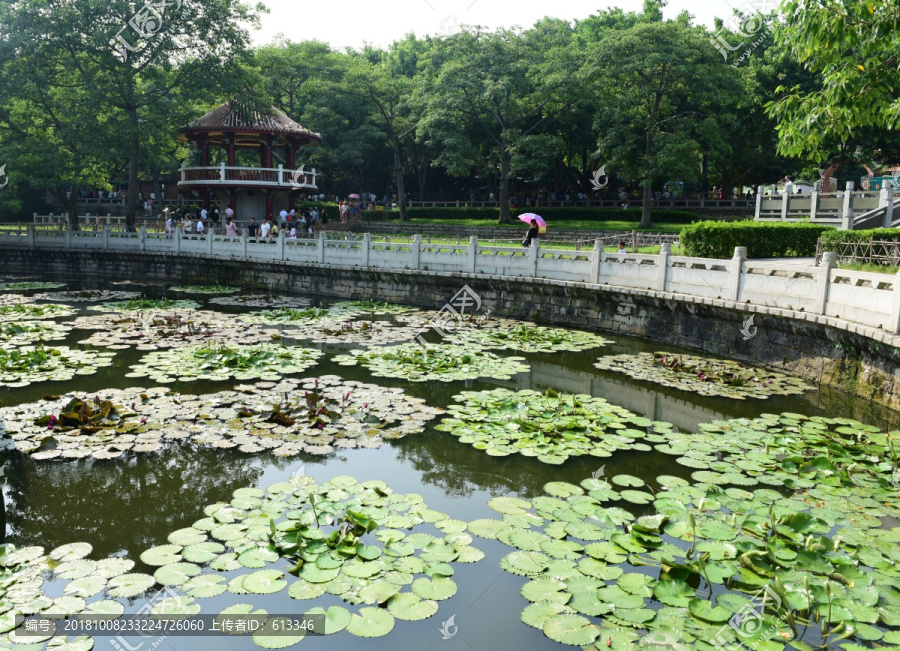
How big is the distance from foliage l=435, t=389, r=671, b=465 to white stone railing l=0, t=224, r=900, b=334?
3675 millimetres

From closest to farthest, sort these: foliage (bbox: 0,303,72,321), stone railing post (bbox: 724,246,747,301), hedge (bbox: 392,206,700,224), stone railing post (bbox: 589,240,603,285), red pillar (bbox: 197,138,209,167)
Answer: stone railing post (bbox: 724,246,747,301) → stone railing post (bbox: 589,240,603,285) → foliage (bbox: 0,303,72,321) → red pillar (bbox: 197,138,209,167) → hedge (bbox: 392,206,700,224)

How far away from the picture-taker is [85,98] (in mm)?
25188

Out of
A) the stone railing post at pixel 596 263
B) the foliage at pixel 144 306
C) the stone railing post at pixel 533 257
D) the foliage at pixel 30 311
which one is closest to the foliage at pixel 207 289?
the foliage at pixel 144 306

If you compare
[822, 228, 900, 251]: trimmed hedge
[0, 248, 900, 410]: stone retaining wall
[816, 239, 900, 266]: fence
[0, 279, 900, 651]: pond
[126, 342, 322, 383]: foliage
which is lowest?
[0, 279, 900, 651]: pond

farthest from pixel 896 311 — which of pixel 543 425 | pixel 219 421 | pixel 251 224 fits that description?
pixel 251 224

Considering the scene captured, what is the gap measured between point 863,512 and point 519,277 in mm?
10956

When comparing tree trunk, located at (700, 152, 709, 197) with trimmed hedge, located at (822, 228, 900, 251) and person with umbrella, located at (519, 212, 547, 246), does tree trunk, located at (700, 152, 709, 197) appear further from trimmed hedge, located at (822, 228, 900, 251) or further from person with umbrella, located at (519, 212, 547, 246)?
person with umbrella, located at (519, 212, 547, 246)

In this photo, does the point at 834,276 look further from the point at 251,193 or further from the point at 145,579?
the point at 251,193

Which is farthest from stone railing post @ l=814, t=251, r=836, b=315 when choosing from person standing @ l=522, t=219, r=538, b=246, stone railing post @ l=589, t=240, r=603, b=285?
person standing @ l=522, t=219, r=538, b=246

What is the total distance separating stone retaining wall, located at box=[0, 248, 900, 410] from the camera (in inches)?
376

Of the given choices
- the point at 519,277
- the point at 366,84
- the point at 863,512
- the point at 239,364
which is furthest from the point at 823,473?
the point at 366,84

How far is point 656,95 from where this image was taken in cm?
2847

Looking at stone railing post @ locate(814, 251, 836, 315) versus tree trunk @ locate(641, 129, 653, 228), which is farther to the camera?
tree trunk @ locate(641, 129, 653, 228)

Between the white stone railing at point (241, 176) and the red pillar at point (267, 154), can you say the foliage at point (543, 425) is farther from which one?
the red pillar at point (267, 154)
